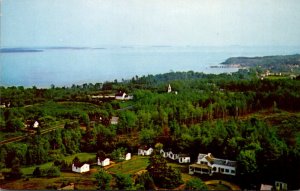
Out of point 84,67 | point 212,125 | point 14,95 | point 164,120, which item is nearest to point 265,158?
point 212,125

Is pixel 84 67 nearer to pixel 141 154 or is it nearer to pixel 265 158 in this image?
pixel 141 154

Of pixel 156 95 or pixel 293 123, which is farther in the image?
pixel 156 95

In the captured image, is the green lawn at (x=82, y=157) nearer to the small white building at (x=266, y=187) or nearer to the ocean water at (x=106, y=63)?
the ocean water at (x=106, y=63)

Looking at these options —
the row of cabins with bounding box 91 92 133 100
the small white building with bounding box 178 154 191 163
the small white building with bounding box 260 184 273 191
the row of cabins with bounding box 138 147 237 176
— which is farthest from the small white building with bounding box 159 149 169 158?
the small white building with bounding box 260 184 273 191

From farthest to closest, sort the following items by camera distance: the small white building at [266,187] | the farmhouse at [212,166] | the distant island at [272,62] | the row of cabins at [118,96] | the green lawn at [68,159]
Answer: the row of cabins at [118,96], the distant island at [272,62], the green lawn at [68,159], the farmhouse at [212,166], the small white building at [266,187]

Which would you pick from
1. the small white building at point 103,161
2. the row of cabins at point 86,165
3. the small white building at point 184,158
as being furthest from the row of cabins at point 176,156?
the small white building at point 103,161
